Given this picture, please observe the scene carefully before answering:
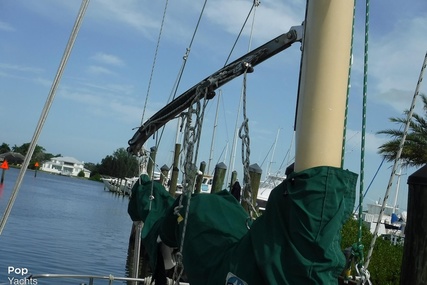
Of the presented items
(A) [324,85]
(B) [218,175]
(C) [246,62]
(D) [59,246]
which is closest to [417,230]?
(C) [246,62]

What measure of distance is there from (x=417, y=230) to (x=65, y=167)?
6563 inches

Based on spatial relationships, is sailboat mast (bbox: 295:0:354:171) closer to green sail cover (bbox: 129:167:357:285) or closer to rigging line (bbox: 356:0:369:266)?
green sail cover (bbox: 129:167:357:285)

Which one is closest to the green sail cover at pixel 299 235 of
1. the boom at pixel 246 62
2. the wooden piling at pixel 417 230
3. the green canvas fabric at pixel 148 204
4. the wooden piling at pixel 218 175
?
the boom at pixel 246 62

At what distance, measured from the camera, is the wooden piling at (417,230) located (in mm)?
3953

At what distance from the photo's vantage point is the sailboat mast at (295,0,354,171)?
8.23ft

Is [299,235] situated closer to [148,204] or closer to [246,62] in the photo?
[246,62]

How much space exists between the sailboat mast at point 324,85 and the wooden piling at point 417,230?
1629 mm

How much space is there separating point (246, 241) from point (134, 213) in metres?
3.04

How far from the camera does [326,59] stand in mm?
2598

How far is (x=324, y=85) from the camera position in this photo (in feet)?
8.41

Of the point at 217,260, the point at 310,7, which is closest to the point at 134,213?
the point at 217,260

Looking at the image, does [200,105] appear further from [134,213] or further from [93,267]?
[93,267]

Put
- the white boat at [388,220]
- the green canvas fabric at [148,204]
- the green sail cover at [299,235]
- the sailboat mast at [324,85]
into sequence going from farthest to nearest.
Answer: the white boat at [388,220] → the green canvas fabric at [148,204] → the sailboat mast at [324,85] → the green sail cover at [299,235]

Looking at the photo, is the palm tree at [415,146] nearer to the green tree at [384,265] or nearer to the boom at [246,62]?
the green tree at [384,265]
